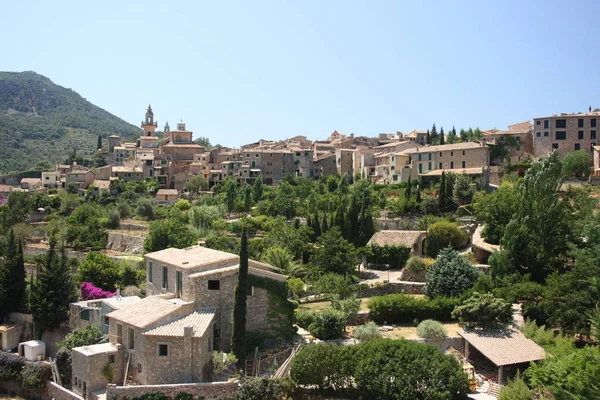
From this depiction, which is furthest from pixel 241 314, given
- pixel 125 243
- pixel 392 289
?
pixel 125 243

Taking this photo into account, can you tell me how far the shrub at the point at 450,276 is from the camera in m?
32.5

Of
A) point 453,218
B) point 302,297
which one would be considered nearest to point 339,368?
point 302,297

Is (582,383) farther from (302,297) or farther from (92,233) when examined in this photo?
(92,233)

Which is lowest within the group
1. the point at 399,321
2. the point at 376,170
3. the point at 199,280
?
the point at 399,321

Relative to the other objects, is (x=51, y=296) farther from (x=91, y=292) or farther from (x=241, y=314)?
(x=241, y=314)

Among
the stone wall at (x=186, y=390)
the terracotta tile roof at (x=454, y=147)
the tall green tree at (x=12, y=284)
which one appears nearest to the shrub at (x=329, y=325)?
the stone wall at (x=186, y=390)

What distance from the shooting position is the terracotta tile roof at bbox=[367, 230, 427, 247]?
4372 cm

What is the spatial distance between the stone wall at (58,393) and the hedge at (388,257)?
23.3 meters

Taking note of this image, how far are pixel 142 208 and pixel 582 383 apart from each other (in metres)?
59.5

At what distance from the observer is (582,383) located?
18609 mm

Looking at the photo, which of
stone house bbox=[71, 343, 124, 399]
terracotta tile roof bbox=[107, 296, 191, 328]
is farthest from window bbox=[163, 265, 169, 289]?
stone house bbox=[71, 343, 124, 399]

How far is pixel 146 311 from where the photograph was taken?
2594 cm

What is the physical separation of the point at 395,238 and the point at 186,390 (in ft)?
79.0

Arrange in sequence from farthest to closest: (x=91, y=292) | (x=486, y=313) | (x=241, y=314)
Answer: (x=91, y=292) < (x=486, y=313) < (x=241, y=314)
